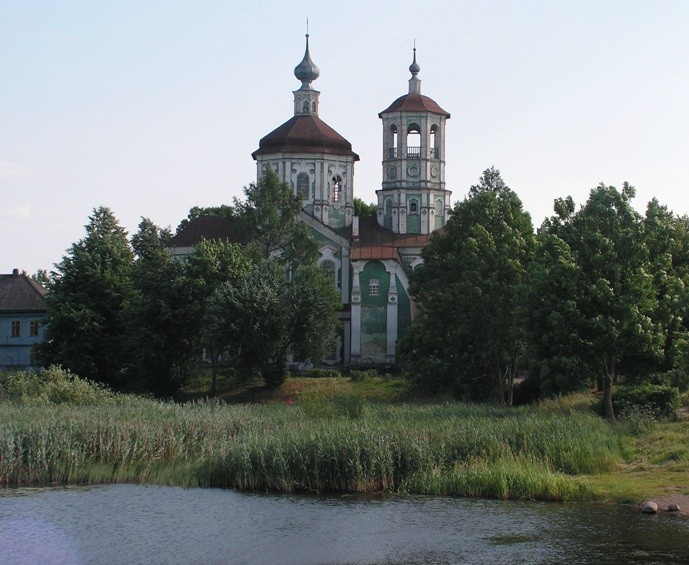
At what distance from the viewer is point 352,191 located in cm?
7806

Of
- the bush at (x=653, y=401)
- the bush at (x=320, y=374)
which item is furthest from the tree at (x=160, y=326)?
the bush at (x=653, y=401)

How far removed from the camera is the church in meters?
74.2

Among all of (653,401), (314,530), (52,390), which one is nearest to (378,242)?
(52,390)

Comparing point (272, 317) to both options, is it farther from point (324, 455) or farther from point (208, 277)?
point (324, 455)

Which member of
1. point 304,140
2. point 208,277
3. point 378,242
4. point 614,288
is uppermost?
point 304,140

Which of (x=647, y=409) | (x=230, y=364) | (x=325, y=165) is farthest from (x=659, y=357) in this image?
(x=325, y=165)

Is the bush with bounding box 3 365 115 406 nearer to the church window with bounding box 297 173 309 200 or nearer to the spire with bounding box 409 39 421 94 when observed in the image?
the church window with bounding box 297 173 309 200

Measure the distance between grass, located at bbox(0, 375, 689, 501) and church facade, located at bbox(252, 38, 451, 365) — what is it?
38.1 meters

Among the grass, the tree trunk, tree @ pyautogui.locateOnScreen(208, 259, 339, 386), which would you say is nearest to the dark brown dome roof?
tree @ pyautogui.locateOnScreen(208, 259, 339, 386)

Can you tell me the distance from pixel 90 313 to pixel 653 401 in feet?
110

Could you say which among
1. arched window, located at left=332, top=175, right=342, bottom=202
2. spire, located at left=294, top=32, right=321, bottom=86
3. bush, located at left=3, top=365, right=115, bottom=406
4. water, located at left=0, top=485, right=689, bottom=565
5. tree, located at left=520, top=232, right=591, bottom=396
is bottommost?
water, located at left=0, top=485, right=689, bottom=565

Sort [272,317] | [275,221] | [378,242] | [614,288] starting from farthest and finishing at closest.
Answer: [378,242] → [275,221] → [272,317] → [614,288]

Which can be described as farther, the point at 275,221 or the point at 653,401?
the point at 275,221

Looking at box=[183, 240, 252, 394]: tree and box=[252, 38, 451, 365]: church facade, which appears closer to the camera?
box=[183, 240, 252, 394]: tree
